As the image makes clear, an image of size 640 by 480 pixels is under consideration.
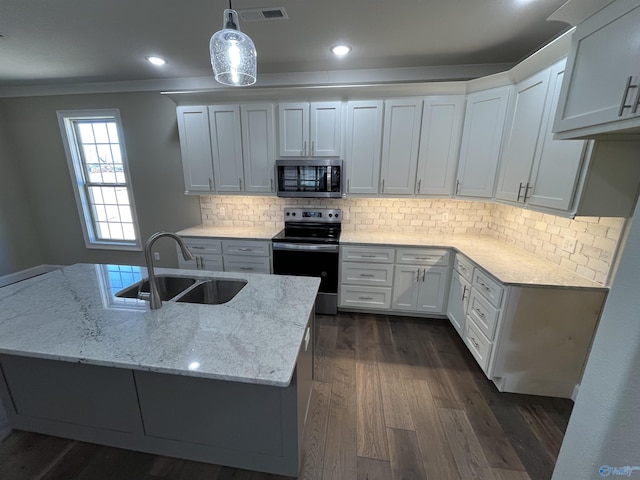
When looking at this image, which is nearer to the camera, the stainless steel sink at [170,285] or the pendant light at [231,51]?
the pendant light at [231,51]

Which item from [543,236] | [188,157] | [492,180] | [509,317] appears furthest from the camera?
[188,157]

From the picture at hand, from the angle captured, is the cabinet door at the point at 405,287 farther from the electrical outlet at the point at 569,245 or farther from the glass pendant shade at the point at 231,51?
the glass pendant shade at the point at 231,51

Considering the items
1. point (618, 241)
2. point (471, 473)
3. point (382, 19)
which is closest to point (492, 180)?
point (618, 241)

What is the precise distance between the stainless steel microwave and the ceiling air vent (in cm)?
122

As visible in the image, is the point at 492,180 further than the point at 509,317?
Yes

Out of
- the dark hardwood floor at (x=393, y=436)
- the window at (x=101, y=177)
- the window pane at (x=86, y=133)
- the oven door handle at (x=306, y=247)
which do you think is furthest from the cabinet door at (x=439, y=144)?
the window pane at (x=86, y=133)

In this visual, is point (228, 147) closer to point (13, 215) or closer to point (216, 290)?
point (216, 290)

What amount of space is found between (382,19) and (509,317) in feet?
7.61

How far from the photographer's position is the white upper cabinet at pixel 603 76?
105cm

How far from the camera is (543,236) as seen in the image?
219 cm

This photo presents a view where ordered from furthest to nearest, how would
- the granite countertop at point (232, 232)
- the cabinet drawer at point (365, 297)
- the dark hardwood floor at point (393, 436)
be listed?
the granite countertop at point (232, 232), the cabinet drawer at point (365, 297), the dark hardwood floor at point (393, 436)

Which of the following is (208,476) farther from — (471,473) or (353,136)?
(353,136)

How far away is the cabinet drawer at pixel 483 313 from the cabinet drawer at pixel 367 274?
0.80 m

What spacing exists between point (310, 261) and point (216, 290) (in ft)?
3.99
